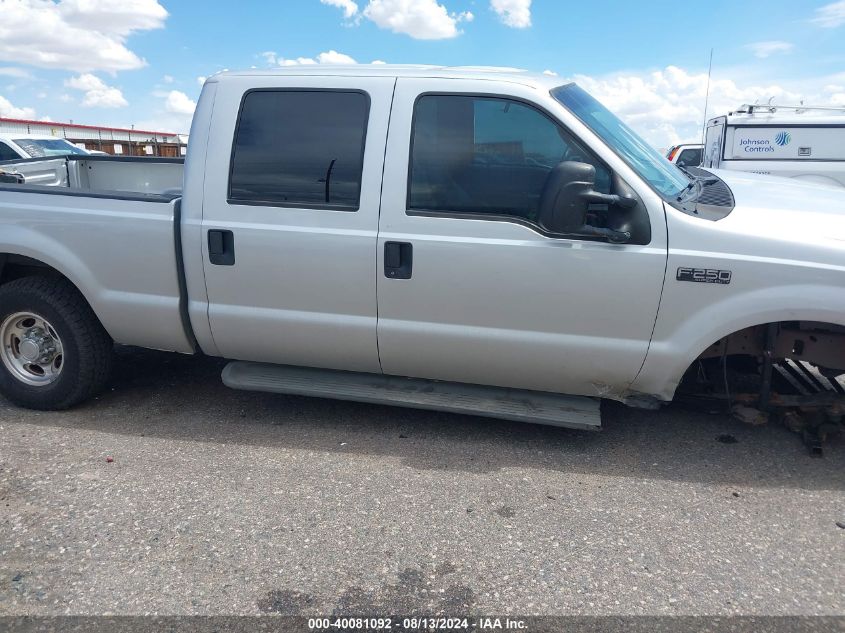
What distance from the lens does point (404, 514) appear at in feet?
10.1

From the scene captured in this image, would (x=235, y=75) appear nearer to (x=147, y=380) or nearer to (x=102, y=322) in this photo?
(x=102, y=322)

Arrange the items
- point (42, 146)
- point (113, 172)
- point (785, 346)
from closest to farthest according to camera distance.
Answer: point (785, 346) → point (113, 172) → point (42, 146)

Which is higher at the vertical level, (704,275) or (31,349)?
(704,275)

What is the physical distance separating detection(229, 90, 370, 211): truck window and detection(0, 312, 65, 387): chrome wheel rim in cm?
164

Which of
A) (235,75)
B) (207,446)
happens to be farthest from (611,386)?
(235,75)

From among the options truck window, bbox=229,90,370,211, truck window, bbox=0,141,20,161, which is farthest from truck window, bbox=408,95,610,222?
truck window, bbox=0,141,20,161

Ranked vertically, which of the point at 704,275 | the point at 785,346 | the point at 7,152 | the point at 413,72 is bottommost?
the point at 785,346

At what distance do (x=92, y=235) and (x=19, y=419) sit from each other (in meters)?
1.30

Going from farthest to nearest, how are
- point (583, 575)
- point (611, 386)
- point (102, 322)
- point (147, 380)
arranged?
point (147, 380)
point (102, 322)
point (611, 386)
point (583, 575)

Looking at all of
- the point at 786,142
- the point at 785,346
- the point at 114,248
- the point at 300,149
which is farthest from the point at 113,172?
the point at 786,142

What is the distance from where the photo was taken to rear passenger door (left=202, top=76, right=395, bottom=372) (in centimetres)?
354

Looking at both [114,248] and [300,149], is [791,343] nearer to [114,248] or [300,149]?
[300,149]

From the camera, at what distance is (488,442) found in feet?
12.4

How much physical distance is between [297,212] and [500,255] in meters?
1.16
